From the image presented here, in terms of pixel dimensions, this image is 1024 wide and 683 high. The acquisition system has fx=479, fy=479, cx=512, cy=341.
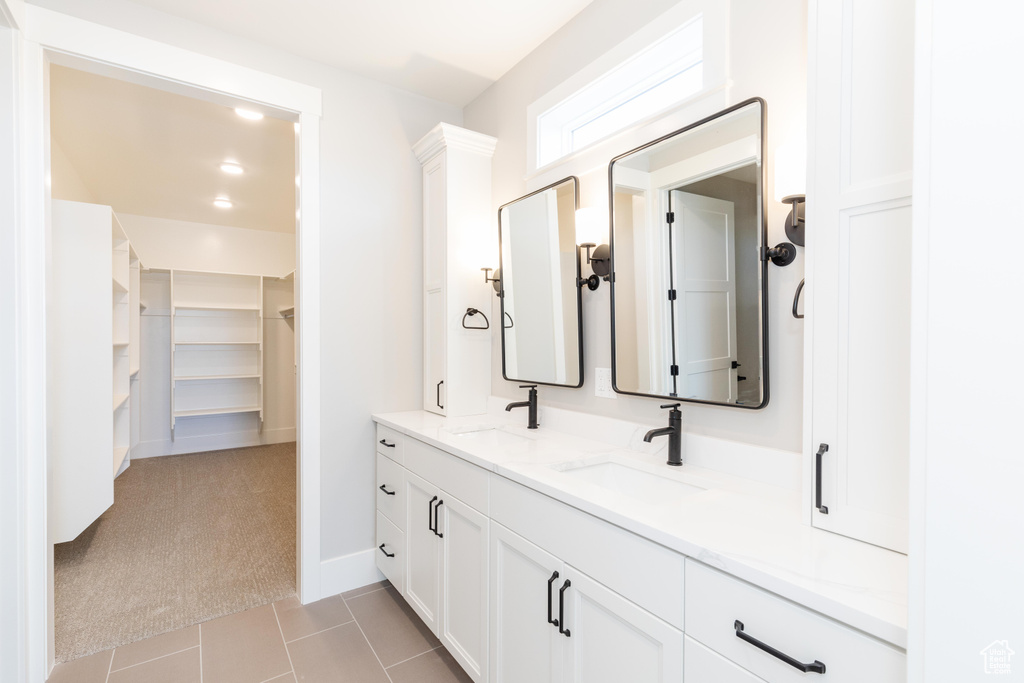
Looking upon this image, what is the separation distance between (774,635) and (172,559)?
324cm

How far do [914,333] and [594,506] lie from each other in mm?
742

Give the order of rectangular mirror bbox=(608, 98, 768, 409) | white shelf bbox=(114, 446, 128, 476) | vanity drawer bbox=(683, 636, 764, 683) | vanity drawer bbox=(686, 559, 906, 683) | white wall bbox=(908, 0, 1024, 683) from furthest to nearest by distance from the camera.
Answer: white shelf bbox=(114, 446, 128, 476) < rectangular mirror bbox=(608, 98, 768, 409) < vanity drawer bbox=(683, 636, 764, 683) < vanity drawer bbox=(686, 559, 906, 683) < white wall bbox=(908, 0, 1024, 683)

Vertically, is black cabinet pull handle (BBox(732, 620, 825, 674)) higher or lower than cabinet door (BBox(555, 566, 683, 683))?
higher

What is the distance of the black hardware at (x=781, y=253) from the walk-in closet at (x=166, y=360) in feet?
7.21

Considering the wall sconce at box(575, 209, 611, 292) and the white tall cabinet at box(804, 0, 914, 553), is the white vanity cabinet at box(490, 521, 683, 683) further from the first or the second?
the wall sconce at box(575, 209, 611, 292)

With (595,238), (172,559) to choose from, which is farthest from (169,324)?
(595,238)

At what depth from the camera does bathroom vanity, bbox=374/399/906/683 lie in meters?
0.81

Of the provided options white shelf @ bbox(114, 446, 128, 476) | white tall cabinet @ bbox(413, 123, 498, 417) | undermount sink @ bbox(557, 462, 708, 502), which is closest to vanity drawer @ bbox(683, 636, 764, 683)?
undermount sink @ bbox(557, 462, 708, 502)

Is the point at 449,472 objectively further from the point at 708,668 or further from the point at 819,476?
the point at 819,476

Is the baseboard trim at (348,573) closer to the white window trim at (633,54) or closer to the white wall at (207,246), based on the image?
the white window trim at (633,54)

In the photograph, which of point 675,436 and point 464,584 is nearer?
point 675,436

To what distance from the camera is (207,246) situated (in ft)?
18.2

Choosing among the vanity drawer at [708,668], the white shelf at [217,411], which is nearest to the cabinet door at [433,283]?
the vanity drawer at [708,668]

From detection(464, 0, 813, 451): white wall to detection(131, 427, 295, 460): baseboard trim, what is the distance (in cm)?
467
